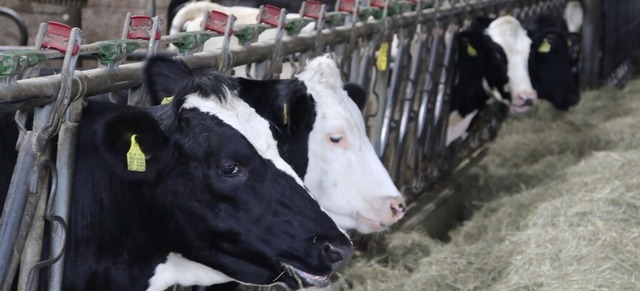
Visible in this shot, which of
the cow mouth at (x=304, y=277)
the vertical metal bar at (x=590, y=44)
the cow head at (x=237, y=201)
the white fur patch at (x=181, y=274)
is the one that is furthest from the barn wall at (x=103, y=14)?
the cow mouth at (x=304, y=277)

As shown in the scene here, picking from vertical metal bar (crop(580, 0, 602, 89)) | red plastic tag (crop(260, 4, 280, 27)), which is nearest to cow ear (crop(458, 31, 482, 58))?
red plastic tag (crop(260, 4, 280, 27))

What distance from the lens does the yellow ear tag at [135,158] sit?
2529mm

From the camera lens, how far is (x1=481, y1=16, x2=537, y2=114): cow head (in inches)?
293

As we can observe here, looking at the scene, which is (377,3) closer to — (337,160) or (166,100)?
(337,160)

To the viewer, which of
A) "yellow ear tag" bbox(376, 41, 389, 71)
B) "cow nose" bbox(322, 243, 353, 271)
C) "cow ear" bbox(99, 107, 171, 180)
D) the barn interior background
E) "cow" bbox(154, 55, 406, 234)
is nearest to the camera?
"cow ear" bbox(99, 107, 171, 180)

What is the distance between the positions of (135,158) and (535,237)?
8.77 ft

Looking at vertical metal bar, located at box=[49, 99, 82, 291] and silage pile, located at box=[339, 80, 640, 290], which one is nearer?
vertical metal bar, located at box=[49, 99, 82, 291]

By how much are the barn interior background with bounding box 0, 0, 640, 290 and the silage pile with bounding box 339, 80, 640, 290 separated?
1 centimetres

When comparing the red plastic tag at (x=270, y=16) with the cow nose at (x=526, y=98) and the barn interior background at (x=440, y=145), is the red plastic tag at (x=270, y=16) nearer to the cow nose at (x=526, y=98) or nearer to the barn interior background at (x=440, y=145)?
the barn interior background at (x=440, y=145)

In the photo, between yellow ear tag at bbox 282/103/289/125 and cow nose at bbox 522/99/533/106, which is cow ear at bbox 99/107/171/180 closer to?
yellow ear tag at bbox 282/103/289/125

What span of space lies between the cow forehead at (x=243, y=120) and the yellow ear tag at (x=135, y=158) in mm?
213

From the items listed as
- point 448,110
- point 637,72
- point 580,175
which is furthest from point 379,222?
point 637,72

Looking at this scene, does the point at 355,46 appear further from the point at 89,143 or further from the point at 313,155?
the point at 89,143

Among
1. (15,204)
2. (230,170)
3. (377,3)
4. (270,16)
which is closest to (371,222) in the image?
(270,16)
